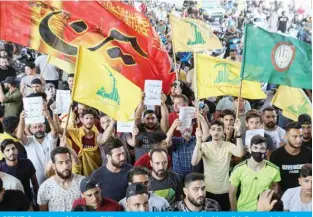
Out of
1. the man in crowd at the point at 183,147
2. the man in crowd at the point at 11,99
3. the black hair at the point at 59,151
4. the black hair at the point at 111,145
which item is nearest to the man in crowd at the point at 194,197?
the man in crowd at the point at 183,147

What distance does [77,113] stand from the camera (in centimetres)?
439

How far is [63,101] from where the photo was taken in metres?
4.33

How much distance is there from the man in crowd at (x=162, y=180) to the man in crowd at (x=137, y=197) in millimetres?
183

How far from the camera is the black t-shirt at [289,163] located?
4.36m

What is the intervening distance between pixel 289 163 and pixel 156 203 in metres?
1.08

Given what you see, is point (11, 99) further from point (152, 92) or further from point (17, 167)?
point (152, 92)

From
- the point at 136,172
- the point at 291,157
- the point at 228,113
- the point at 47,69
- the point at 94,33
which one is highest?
the point at 94,33

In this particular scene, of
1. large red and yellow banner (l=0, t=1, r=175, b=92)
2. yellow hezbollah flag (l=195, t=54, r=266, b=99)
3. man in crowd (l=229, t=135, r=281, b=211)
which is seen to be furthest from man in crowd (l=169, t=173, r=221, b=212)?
large red and yellow banner (l=0, t=1, r=175, b=92)

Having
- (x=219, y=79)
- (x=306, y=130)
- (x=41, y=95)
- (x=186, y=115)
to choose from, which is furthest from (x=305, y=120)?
(x=41, y=95)

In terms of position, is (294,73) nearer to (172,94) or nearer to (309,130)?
(309,130)

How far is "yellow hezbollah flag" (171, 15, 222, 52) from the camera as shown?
4.46 metres

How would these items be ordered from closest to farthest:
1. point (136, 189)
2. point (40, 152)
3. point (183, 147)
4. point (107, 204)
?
1. point (136, 189)
2. point (107, 204)
3. point (40, 152)
4. point (183, 147)

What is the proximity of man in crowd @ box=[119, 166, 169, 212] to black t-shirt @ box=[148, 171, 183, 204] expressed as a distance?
37 mm

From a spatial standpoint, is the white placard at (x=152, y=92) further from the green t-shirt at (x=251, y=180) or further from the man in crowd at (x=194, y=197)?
the green t-shirt at (x=251, y=180)
